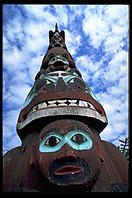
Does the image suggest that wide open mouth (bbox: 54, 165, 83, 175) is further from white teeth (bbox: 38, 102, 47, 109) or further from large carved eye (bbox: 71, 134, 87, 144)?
white teeth (bbox: 38, 102, 47, 109)

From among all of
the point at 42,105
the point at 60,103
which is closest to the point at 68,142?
the point at 60,103

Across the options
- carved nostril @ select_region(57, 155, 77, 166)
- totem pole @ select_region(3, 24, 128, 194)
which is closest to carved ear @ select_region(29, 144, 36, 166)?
totem pole @ select_region(3, 24, 128, 194)

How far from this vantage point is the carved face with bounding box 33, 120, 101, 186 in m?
3.75

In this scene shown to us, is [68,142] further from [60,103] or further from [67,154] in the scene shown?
[60,103]

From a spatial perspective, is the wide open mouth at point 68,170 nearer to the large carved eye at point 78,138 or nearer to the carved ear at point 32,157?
the large carved eye at point 78,138

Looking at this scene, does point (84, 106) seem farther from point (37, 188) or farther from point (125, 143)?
point (125, 143)

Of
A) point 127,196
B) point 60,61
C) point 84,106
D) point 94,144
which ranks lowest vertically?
point 127,196

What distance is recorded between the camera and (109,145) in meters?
5.70

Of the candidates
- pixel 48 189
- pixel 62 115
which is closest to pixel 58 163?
pixel 48 189

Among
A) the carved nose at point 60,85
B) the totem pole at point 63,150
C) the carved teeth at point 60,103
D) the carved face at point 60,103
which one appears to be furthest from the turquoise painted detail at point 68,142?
A: the carved nose at point 60,85

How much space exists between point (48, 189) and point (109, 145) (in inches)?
96.0

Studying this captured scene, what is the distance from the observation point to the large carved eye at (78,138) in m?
4.27

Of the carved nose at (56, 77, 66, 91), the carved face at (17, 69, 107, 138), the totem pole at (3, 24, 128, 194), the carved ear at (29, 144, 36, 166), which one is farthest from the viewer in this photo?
the carved nose at (56, 77, 66, 91)

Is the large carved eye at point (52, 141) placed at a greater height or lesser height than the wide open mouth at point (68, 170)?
greater
